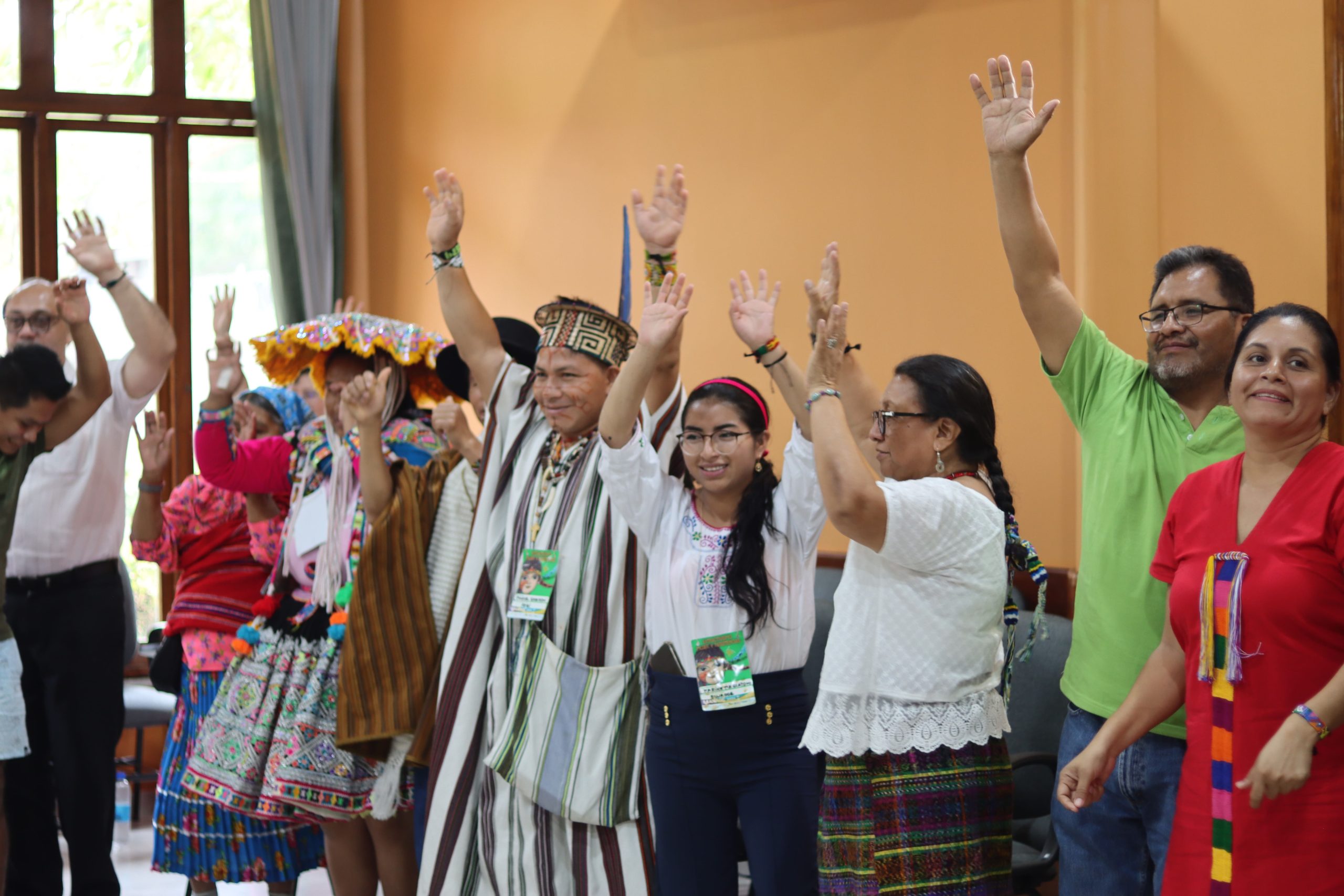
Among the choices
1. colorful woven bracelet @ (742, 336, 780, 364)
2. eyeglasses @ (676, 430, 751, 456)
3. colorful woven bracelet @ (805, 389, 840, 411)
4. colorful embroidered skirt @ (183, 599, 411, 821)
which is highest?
colorful woven bracelet @ (742, 336, 780, 364)

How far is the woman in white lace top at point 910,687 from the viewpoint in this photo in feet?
6.39

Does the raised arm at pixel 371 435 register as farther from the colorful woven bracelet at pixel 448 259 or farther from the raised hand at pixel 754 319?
the raised hand at pixel 754 319

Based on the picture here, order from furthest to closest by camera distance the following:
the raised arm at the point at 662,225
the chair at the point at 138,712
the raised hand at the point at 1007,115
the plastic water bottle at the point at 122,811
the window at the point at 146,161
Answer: the window at the point at 146,161
the plastic water bottle at the point at 122,811
the chair at the point at 138,712
the raised arm at the point at 662,225
the raised hand at the point at 1007,115

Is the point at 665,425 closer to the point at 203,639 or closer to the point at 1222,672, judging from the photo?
the point at 1222,672

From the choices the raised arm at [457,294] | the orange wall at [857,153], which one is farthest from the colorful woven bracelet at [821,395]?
the orange wall at [857,153]

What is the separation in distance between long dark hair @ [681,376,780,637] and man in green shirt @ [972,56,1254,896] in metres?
0.58

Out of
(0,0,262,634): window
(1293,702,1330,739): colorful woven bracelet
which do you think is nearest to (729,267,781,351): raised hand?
(1293,702,1330,739): colorful woven bracelet

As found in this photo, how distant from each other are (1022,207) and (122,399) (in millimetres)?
2475

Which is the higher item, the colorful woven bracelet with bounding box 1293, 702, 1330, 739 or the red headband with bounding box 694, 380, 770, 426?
the red headband with bounding box 694, 380, 770, 426

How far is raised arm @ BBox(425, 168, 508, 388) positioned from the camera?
2.99m

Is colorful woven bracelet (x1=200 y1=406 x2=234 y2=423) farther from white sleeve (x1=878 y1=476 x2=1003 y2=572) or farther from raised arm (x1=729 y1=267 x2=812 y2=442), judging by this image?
white sleeve (x1=878 y1=476 x2=1003 y2=572)

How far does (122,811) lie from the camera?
488 cm

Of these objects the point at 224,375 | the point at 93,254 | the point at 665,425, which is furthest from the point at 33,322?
the point at 665,425

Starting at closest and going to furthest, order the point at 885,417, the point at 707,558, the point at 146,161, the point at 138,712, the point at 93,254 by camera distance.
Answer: the point at 885,417, the point at 707,558, the point at 93,254, the point at 138,712, the point at 146,161
